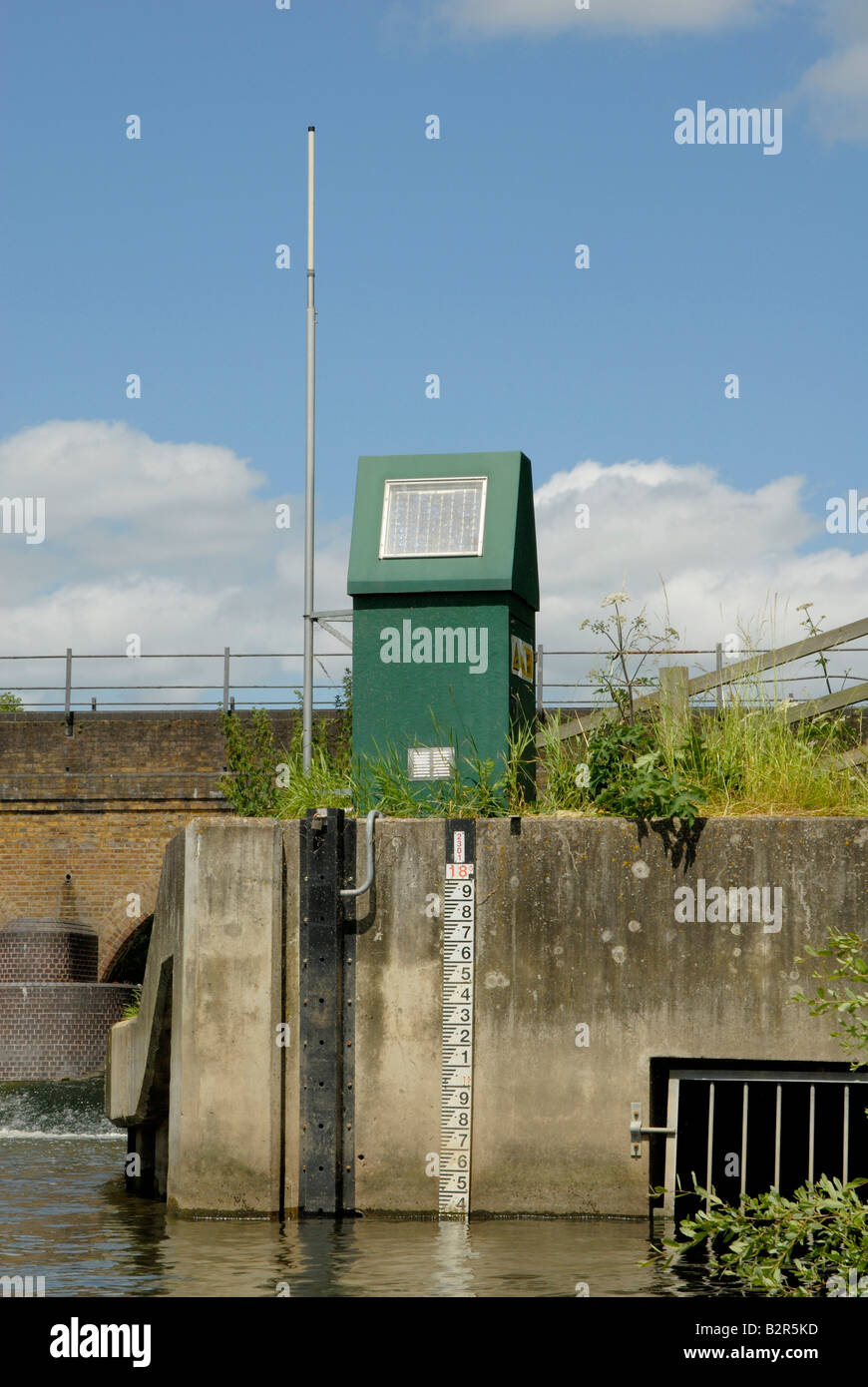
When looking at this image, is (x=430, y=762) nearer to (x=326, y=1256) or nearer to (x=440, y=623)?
(x=440, y=623)

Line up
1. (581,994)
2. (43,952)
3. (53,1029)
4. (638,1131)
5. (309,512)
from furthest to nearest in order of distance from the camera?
(43,952), (53,1029), (309,512), (581,994), (638,1131)

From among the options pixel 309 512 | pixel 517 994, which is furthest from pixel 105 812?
pixel 517 994

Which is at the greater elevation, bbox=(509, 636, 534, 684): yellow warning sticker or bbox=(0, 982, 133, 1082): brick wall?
bbox=(509, 636, 534, 684): yellow warning sticker

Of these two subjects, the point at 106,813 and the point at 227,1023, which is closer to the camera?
the point at 227,1023

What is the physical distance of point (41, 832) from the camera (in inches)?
1011

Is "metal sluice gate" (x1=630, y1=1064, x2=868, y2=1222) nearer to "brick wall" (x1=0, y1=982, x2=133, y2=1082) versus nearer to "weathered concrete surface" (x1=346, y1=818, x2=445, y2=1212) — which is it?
"weathered concrete surface" (x1=346, y1=818, x2=445, y2=1212)

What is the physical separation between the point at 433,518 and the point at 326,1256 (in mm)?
4682

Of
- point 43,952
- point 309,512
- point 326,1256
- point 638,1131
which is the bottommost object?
point 43,952

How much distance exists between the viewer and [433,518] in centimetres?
1028

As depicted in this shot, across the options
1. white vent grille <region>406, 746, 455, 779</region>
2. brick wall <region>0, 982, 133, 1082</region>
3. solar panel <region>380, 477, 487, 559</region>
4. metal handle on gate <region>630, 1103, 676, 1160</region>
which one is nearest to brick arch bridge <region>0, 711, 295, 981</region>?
brick wall <region>0, 982, 133, 1082</region>

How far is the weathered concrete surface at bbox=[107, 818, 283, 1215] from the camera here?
8938 mm

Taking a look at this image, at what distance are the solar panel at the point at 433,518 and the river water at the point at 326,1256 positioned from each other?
13.5 ft

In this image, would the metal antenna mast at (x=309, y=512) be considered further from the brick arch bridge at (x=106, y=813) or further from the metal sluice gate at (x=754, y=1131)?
the brick arch bridge at (x=106, y=813)

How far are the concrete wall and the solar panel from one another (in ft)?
6.31
